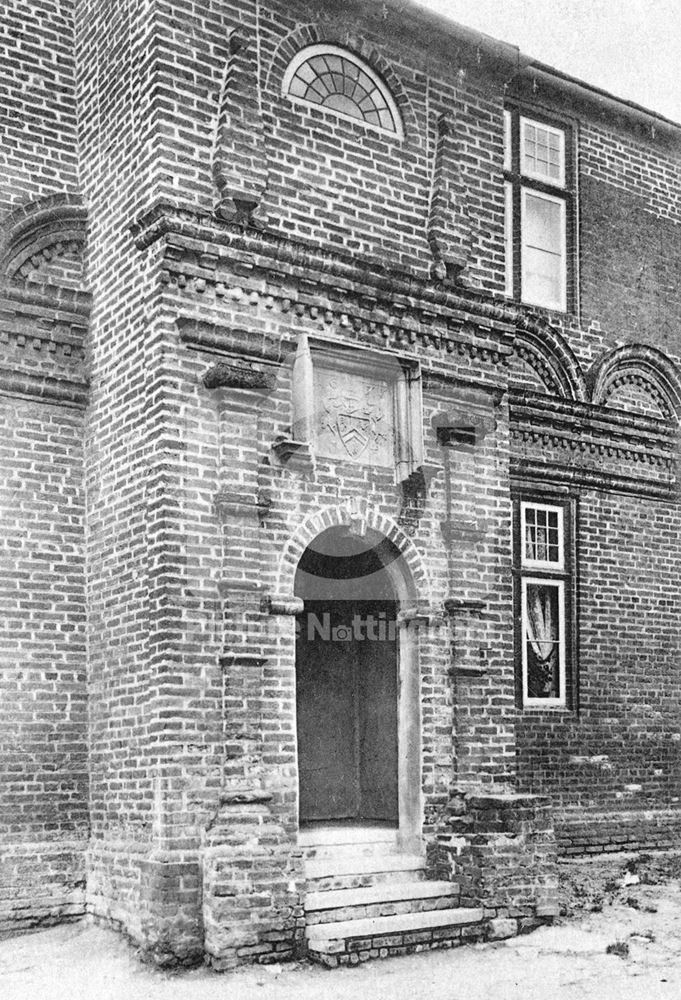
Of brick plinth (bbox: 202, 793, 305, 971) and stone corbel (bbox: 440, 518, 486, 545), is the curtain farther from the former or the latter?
brick plinth (bbox: 202, 793, 305, 971)

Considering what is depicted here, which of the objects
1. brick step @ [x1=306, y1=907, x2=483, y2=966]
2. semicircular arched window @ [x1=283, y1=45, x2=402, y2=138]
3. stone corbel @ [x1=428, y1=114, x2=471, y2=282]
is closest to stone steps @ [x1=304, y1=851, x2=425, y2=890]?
brick step @ [x1=306, y1=907, x2=483, y2=966]

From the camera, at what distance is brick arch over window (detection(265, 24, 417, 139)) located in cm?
998

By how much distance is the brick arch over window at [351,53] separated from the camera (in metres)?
9.98

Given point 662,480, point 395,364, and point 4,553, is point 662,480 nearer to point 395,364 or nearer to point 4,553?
point 395,364

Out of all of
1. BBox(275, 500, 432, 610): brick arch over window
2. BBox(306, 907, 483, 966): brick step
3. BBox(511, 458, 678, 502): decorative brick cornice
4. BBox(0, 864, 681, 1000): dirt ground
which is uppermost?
BBox(511, 458, 678, 502): decorative brick cornice

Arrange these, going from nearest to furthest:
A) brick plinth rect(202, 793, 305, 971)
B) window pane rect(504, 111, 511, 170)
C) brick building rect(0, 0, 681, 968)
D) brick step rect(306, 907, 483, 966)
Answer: brick plinth rect(202, 793, 305, 971) → brick step rect(306, 907, 483, 966) → brick building rect(0, 0, 681, 968) → window pane rect(504, 111, 511, 170)

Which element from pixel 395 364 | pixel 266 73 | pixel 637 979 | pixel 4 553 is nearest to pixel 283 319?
pixel 395 364

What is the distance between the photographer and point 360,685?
11250 millimetres

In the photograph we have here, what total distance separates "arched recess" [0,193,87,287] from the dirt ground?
17.6ft

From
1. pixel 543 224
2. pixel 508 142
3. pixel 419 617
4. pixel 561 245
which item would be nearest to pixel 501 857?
pixel 419 617

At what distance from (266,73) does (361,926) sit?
269 inches

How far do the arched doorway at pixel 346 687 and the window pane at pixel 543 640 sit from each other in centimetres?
227

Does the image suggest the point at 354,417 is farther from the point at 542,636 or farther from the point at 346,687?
the point at 542,636

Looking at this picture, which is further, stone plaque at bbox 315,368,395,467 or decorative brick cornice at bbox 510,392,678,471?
decorative brick cornice at bbox 510,392,678,471
